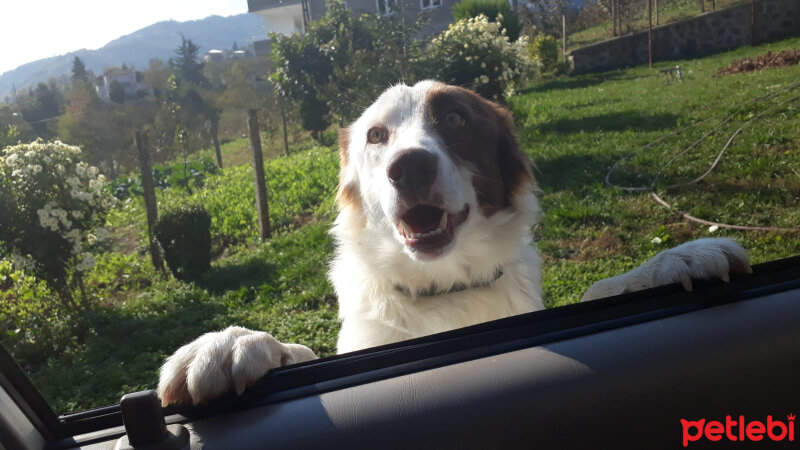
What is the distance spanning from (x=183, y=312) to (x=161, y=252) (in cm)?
76

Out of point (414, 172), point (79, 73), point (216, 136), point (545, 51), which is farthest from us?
point (216, 136)

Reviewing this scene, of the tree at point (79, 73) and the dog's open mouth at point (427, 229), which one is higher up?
the tree at point (79, 73)

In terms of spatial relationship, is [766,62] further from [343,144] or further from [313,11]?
[313,11]

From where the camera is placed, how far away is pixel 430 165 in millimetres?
2131

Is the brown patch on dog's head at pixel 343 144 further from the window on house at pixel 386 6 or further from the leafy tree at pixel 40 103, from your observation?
the leafy tree at pixel 40 103

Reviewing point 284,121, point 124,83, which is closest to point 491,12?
point 284,121

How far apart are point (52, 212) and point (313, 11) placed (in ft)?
9.83

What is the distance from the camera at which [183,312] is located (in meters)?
3.92

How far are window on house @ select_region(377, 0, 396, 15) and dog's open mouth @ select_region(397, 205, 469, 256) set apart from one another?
1049 millimetres

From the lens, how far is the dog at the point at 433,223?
2.22 m

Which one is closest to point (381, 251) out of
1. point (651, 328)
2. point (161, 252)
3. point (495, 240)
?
point (495, 240)

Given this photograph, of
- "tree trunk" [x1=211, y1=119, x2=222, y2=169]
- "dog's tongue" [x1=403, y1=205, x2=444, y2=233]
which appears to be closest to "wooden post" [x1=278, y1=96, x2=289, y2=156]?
"tree trunk" [x1=211, y1=119, x2=222, y2=169]

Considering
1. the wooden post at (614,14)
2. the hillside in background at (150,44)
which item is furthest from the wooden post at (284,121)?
the wooden post at (614,14)

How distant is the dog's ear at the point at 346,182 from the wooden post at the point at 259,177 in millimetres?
590
